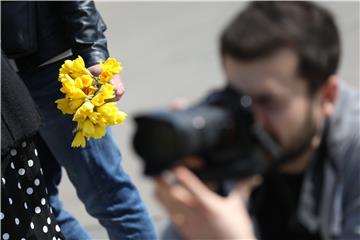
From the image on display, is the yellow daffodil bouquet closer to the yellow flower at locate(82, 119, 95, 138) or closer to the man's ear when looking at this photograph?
the yellow flower at locate(82, 119, 95, 138)

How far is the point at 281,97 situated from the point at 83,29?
814 mm

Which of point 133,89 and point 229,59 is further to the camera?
point 133,89

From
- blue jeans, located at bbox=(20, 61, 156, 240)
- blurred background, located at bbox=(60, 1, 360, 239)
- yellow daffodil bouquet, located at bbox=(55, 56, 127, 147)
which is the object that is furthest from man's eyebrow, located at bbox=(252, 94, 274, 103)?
blurred background, located at bbox=(60, 1, 360, 239)

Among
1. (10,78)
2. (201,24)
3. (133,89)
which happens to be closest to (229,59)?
(10,78)

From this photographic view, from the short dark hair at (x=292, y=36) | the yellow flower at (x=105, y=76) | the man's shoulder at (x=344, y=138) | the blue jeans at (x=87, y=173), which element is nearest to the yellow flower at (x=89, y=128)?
the yellow flower at (x=105, y=76)

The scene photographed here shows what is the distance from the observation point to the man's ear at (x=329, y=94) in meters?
1.65

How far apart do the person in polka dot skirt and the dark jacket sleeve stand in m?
0.20

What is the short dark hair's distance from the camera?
5.24 ft

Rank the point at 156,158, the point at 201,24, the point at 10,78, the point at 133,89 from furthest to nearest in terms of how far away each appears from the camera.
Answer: the point at 201,24 → the point at 133,89 → the point at 10,78 → the point at 156,158

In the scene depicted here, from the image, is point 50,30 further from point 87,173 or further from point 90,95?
point 87,173

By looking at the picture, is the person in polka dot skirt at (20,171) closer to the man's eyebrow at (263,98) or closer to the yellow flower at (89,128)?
the yellow flower at (89,128)

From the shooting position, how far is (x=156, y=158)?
1.34m

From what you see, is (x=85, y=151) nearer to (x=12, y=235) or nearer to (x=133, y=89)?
(x=12, y=235)

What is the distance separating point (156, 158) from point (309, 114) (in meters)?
0.37
